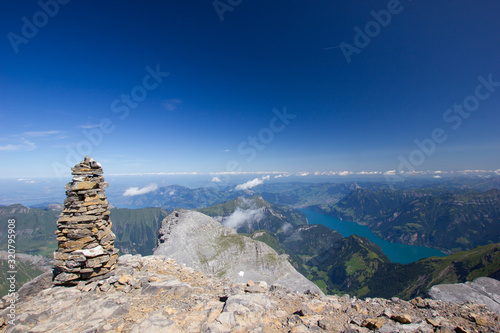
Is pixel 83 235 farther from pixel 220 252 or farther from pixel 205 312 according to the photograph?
pixel 220 252

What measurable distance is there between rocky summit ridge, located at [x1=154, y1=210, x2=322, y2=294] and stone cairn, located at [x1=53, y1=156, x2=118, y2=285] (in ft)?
172

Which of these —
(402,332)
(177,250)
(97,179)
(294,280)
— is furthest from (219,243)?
(402,332)

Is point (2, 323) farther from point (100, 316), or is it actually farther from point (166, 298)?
point (166, 298)

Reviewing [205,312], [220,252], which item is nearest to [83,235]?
[205,312]

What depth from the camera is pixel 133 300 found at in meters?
9.26

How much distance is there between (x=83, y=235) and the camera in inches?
434

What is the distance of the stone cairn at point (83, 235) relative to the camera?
10.6m

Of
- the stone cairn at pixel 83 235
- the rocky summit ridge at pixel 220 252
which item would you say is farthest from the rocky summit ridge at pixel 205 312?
the rocky summit ridge at pixel 220 252

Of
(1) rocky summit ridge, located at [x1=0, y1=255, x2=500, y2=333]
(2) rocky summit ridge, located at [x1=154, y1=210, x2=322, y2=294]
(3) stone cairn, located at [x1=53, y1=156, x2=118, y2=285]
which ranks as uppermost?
(3) stone cairn, located at [x1=53, y1=156, x2=118, y2=285]

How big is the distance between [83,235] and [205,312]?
8615 mm

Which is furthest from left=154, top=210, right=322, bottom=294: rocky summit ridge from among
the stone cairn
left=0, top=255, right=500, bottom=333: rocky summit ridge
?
left=0, top=255, right=500, bottom=333: rocky summit ridge

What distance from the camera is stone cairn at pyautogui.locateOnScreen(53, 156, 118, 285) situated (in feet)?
34.7

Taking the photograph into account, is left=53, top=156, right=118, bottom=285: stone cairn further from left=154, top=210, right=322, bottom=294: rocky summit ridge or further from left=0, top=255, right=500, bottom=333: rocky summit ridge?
left=154, top=210, right=322, bottom=294: rocky summit ridge

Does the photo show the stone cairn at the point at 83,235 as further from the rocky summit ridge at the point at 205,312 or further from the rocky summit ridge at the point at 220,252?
the rocky summit ridge at the point at 220,252
